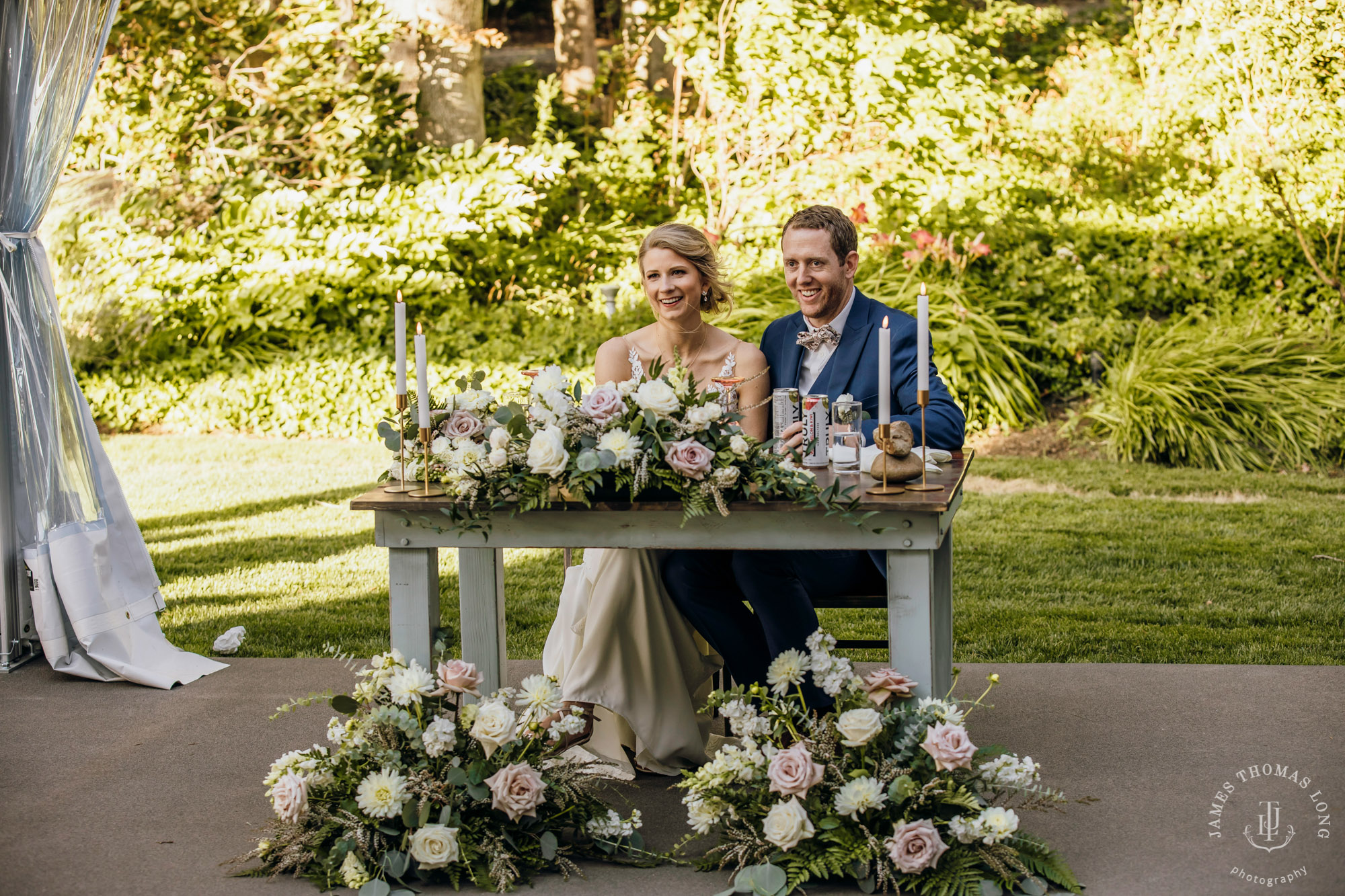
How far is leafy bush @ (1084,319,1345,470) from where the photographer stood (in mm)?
7465

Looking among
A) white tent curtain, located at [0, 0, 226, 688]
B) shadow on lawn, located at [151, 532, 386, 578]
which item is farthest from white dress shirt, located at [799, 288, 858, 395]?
shadow on lawn, located at [151, 532, 386, 578]

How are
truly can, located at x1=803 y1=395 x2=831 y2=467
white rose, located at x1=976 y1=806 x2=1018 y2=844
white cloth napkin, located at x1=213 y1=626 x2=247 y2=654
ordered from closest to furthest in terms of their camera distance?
white rose, located at x1=976 y1=806 x2=1018 y2=844, truly can, located at x1=803 y1=395 x2=831 y2=467, white cloth napkin, located at x1=213 y1=626 x2=247 y2=654

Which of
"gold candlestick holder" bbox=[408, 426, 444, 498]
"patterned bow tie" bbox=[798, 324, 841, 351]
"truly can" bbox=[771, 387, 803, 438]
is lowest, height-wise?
"gold candlestick holder" bbox=[408, 426, 444, 498]

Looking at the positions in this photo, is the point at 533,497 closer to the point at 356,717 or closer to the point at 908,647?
the point at 356,717

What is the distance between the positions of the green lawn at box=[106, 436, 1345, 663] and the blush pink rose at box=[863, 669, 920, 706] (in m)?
1.84

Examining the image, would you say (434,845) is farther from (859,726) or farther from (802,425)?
(802,425)

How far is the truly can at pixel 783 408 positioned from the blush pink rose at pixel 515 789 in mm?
1076

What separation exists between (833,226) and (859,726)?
5.02ft

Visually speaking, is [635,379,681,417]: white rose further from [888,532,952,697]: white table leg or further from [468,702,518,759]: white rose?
[468,702,518,759]: white rose

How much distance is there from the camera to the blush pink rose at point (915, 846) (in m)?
2.65

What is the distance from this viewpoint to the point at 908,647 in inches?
112

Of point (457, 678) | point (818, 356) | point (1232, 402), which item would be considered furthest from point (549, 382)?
point (1232, 402)

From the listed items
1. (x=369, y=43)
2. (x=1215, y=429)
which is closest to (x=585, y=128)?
(x=369, y=43)

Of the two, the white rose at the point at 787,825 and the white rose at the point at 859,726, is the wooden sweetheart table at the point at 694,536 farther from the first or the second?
the white rose at the point at 787,825
